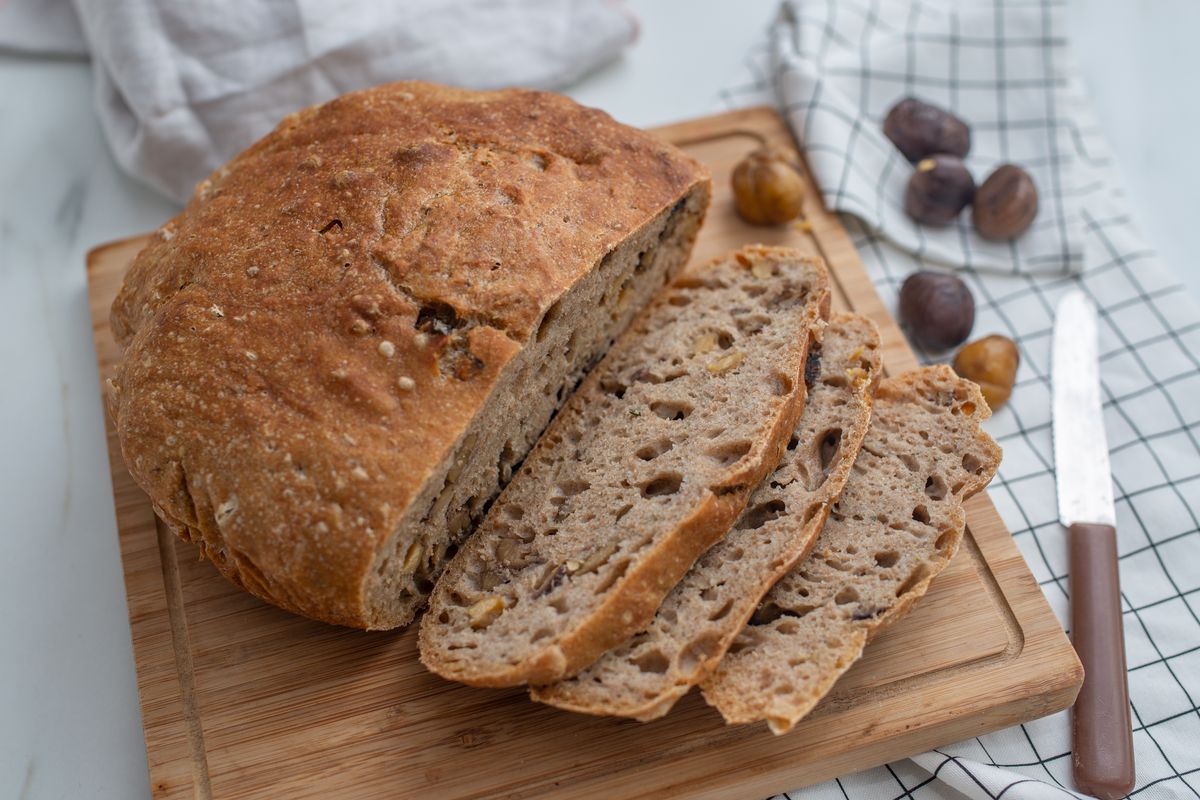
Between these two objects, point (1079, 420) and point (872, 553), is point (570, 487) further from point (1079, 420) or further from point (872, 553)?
point (1079, 420)

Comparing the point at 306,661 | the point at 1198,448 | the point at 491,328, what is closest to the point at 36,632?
the point at 306,661

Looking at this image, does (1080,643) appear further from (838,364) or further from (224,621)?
(224,621)

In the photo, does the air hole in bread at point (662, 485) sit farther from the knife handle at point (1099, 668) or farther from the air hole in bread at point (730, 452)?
the knife handle at point (1099, 668)

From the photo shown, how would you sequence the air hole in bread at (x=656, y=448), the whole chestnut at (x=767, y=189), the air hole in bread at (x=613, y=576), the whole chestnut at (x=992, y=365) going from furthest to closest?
the whole chestnut at (x=767, y=189) < the whole chestnut at (x=992, y=365) < the air hole in bread at (x=656, y=448) < the air hole in bread at (x=613, y=576)

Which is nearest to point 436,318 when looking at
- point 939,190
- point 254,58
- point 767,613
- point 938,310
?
point 767,613

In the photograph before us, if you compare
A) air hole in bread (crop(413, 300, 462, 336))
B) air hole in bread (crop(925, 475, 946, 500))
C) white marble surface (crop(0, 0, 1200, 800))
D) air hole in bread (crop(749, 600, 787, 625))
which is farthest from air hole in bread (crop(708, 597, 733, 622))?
white marble surface (crop(0, 0, 1200, 800))

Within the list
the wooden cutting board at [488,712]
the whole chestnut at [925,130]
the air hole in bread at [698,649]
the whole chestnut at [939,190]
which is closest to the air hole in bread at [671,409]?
the air hole in bread at [698,649]
